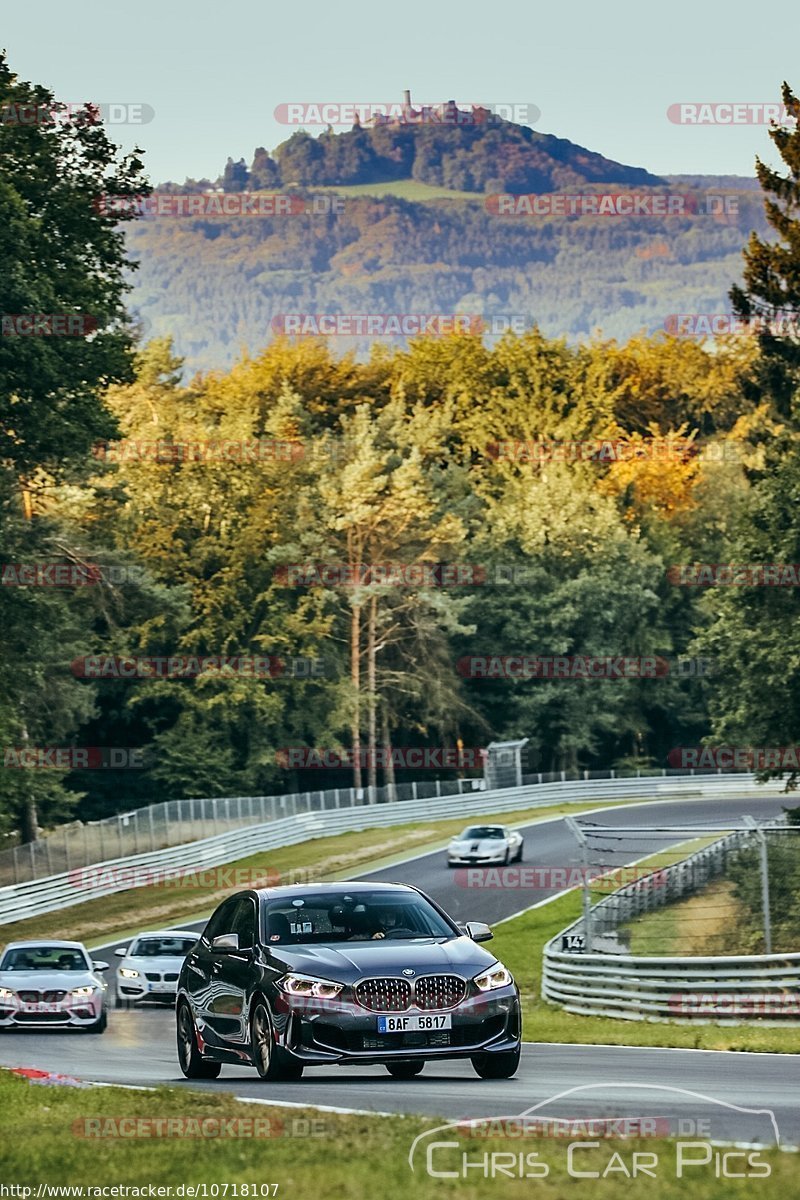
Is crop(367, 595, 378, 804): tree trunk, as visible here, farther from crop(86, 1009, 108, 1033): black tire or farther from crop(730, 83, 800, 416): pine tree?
crop(86, 1009, 108, 1033): black tire

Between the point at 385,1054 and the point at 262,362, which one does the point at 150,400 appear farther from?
the point at 385,1054

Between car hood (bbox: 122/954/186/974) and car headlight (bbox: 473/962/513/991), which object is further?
car hood (bbox: 122/954/186/974)

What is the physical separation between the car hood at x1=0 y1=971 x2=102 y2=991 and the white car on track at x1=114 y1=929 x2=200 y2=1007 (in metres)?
5.94

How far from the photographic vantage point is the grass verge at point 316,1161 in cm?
845

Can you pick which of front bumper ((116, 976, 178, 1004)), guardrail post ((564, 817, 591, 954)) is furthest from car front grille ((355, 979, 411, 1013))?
front bumper ((116, 976, 178, 1004))

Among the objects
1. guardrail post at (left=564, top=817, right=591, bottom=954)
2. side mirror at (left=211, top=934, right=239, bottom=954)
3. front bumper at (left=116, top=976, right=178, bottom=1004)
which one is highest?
side mirror at (left=211, top=934, right=239, bottom=954)

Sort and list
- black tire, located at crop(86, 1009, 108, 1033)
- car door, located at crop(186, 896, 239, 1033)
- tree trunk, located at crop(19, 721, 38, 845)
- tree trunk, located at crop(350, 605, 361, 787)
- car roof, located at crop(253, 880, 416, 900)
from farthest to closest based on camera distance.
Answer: tree trunk, located at crop(350, 605, 361, 787), tree trunk, located at crop(19, 721, 38, 845), black tire, located at crop(86, 1009, 108, 1033), car door, located at crop(186, 896, 239, 1033), car roof, located at crop(253, 880, 416, 900)

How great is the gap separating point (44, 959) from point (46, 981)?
1401 millimetres

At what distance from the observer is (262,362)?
4166 inches

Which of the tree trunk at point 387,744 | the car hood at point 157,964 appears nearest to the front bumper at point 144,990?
the car hood at point 157,964

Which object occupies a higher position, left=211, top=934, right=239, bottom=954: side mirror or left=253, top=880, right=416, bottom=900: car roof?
left=253, top=880, right=416, bottom=900: car roof

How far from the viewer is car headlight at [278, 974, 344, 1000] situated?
47.2ft

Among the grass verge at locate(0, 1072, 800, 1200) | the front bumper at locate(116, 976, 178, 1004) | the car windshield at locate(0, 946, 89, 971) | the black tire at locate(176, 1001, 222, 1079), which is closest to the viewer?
the grass verge at locate(0, 1072, 800, 1200)

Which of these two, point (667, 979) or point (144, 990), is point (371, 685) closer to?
point (144, 990)
